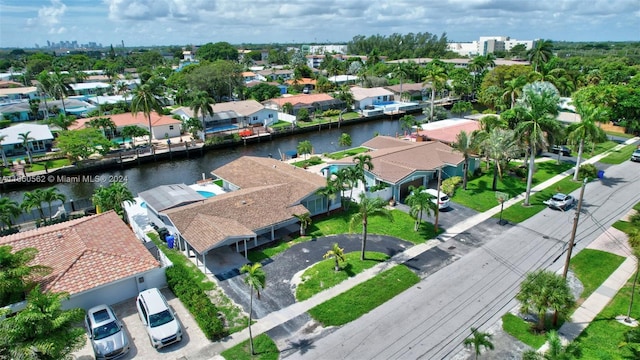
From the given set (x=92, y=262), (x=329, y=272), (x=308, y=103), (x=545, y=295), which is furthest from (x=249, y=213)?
(x=308, y=103)

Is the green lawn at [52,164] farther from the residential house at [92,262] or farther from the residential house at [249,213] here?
the residential house at [92,262]

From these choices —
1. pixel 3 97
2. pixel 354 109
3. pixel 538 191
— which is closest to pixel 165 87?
pixel 3 97

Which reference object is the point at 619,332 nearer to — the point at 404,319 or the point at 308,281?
the point at 404,319

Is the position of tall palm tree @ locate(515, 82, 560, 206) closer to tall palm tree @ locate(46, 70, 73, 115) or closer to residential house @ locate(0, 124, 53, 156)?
residential house @ locate(0, 124, 53, 156)

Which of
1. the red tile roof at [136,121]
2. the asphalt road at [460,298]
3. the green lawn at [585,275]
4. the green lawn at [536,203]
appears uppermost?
the red tile roof at [136,121]

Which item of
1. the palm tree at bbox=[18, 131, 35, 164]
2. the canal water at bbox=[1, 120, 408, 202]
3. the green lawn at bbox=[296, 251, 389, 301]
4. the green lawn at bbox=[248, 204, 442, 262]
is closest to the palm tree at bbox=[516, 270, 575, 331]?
the green lawn at bbox=[296, 251, 389, 301]

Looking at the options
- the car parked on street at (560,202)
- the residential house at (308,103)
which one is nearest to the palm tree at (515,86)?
the car parked on street at (560,202)
